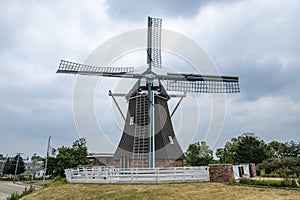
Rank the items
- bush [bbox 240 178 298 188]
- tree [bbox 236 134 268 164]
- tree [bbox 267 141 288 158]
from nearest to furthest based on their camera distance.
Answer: bush [bbox 240 178 298 188]
tree [bbox 236 134 268 164]
tree [bbox 267 141 288 158]

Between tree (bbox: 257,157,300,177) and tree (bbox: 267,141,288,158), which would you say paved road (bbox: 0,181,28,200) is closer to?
Answer: tree (bbox: 257,157,300,177)

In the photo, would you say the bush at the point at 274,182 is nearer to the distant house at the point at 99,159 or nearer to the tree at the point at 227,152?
the tree at the point at 227,152

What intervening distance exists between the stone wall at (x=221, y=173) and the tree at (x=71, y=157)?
21.6 metres

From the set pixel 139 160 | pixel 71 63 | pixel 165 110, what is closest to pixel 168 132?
pixel 165 110

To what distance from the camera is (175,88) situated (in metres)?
16.9

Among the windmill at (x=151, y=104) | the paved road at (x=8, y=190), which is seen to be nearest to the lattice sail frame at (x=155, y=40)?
the windmill at (x=151, y=104)

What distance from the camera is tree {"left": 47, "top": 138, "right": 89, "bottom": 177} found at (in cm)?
2977

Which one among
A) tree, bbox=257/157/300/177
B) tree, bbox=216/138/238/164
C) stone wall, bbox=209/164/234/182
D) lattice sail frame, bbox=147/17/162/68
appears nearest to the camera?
stone wall, bbox=209/164/234/182

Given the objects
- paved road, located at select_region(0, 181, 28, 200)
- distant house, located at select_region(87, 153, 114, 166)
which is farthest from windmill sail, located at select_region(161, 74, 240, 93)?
distant house, located at select_region(87, 153, 114, 166)

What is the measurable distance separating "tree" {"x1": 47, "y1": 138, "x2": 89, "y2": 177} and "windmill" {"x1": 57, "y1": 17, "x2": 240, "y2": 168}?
48.9ft

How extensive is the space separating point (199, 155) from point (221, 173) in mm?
22398

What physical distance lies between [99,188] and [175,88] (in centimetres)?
840

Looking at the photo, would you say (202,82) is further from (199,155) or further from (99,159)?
(99,159)

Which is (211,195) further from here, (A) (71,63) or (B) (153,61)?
(A) (71,63)
